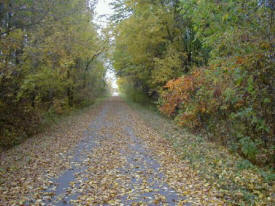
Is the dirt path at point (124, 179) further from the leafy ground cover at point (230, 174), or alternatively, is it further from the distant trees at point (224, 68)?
the distant trees at point (224, 68)

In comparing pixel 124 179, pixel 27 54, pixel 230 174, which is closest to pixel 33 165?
pixel 124 179

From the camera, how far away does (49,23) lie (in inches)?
472

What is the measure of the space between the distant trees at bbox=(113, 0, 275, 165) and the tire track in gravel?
2.65 meters

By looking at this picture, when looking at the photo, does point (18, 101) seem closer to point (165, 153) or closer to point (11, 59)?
point (11, 59)

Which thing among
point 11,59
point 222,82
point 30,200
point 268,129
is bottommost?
point 30,200

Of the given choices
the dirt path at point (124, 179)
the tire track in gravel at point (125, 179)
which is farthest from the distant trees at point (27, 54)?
the tire track in gravel at point (125, 179)

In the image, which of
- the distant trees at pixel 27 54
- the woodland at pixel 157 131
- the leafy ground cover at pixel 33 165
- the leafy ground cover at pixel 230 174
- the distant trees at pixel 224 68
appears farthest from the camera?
the distant trees at pixel 27 54

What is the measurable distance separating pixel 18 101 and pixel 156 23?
11.5m

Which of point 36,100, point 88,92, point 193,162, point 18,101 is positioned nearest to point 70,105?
point 88,92

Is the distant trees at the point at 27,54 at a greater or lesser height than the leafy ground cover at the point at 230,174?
greater

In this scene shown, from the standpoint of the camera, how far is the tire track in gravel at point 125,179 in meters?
5.73

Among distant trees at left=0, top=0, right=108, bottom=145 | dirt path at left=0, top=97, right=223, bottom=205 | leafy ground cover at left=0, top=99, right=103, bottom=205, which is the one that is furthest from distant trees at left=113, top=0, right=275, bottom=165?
distant trees at left=0, top=0, right=108, bottom=145

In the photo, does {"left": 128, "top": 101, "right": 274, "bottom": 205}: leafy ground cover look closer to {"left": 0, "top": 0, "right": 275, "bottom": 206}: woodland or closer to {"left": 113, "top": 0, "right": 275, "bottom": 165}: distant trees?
{"left": 0, "top": 0, "right": 275, "bottom": 206}: woodland

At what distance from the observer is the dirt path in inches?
226
